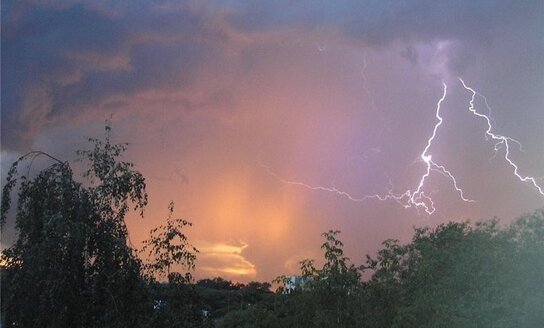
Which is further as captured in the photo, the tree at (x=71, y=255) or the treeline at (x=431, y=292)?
the treeline at (x=431, y=292)

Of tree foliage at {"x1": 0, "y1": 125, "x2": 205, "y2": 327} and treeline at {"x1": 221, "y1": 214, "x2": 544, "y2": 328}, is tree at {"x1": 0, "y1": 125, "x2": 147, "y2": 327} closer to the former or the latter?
tree foliage at {"x1": 0, "y1": 125, "x2": 205, "y2": 327}

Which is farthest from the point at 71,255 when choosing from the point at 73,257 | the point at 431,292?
the point at 431,292

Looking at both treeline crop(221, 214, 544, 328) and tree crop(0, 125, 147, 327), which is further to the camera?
treeline crop(221, 214, 544, 328)

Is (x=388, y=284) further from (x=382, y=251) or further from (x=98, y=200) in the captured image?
(x=98, y=200)

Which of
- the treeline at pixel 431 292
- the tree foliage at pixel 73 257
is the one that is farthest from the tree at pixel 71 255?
the treeline at pixel 431 292

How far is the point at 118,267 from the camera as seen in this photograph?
9094mm

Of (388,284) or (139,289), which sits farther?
(388,284)

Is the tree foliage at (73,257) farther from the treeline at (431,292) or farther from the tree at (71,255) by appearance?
the treeline at (431,292)

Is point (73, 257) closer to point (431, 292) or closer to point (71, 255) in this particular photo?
point (71, 255)

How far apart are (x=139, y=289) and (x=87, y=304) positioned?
2.49 ft

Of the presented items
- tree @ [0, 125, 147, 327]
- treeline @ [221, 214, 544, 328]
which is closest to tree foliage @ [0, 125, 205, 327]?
tree @ [0, 125, 147, 327]

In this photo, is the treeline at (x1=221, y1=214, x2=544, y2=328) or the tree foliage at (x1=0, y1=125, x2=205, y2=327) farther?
the treeline at (x1=221, y1=214, x2=544, y2=328)

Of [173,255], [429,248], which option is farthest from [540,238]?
[173,255]

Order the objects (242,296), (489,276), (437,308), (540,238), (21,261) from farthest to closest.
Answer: (242,296), (540,238), (489,276), (437,308), (21,261)
